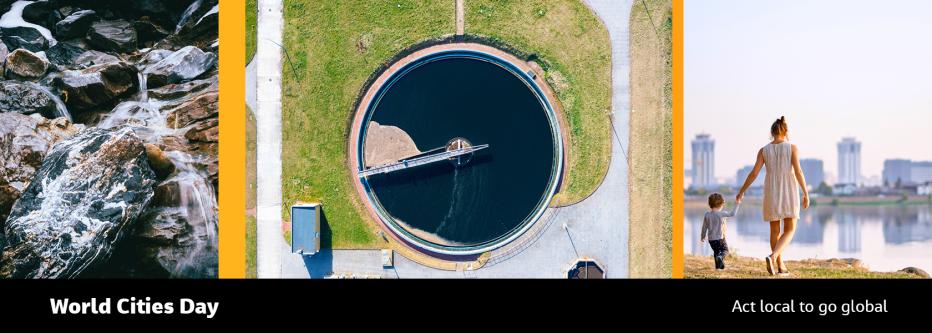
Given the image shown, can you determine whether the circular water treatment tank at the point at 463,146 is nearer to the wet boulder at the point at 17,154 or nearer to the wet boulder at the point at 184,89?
the wet boulder at the point at 184,89

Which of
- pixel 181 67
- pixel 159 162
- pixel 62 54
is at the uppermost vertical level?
pixel 62 54

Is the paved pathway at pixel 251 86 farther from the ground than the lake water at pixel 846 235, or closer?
farther from the ground

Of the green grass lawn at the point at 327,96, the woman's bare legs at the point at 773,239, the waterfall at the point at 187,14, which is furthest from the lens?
the waterfall at the point at 187,14

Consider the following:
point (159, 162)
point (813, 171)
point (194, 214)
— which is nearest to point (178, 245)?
point (194, 214)

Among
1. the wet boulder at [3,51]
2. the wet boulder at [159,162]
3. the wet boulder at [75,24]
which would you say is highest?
the wet boulder at [75,24]

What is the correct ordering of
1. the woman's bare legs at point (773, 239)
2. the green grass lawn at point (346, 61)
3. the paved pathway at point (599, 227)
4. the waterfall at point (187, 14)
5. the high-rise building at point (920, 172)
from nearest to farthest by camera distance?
the woman's bare legs at point (773, 239), the high-rise building at point (920, 172), the paved pathway at point (599, 227), the green grass lawn at point (346, 61), the waterfall at point (187, 14)

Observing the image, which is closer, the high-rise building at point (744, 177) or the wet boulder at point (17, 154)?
the high-rise building at point (744, 177)

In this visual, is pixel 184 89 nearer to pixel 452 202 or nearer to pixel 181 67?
pixel 181 67

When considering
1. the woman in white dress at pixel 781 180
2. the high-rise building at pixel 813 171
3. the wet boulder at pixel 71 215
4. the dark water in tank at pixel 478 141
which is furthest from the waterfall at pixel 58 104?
the high-rise building at pixel 813 171
